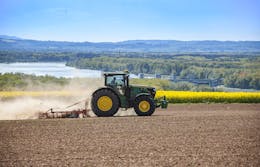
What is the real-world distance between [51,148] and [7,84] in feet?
135

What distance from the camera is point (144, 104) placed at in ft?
67.4

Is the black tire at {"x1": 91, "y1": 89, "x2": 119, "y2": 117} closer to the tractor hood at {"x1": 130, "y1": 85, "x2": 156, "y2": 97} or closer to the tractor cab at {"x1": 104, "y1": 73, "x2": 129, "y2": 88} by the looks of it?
the tractor cab at {"x1": 104, "y1": 73, "x2": 129, "y2": 88}

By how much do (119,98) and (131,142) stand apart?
630 cm

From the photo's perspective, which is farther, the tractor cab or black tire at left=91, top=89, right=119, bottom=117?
the tractor cab

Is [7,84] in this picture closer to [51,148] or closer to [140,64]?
[51,148]

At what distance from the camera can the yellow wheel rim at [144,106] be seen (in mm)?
20494

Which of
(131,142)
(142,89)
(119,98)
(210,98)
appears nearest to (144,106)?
(142,89)

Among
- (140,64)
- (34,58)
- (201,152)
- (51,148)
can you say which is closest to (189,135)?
(201,152)

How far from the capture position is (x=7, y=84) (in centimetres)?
5291

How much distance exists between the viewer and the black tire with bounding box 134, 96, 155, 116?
2041cm

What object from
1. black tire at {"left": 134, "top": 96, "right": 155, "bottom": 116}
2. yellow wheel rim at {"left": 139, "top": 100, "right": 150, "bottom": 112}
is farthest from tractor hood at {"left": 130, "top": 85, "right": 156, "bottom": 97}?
yellow wheel rim at {"left": 139, "top": 100, "right": 150, "bottom": 112}

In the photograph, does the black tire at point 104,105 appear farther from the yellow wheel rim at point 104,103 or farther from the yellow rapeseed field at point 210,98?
the yellow rapeseed field at point 210,98

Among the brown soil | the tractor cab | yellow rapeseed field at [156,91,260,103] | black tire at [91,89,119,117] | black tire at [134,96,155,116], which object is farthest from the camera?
yellow rapeseed field at [156,91,260,103]

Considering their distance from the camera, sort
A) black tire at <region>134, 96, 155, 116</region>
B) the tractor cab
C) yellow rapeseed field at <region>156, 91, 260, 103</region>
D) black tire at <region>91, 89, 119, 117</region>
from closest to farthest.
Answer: black tire at <region>91, 89, 119, 117</region>
black tire at <region>134, 96, 155, 116</region>
the tractor cab
yellow rapeseed field at <region>156, 91, 260, 103</region>
